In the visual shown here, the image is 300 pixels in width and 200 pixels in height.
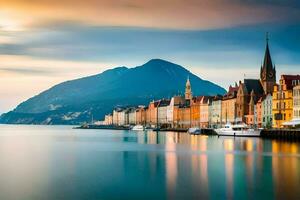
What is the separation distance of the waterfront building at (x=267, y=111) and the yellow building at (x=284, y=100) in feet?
17.3

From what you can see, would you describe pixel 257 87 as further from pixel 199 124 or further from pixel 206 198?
pixel 206 198

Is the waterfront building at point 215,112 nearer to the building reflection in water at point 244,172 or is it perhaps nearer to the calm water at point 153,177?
the building reflection in water at point 244,172

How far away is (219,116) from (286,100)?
55516mm

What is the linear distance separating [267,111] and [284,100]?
1306cm

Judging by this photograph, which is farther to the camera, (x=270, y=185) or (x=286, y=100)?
(x=286, y=100)

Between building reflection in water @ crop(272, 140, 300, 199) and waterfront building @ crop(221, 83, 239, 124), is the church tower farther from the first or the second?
building reflection in water @ crop(272, 140, 300, 199)

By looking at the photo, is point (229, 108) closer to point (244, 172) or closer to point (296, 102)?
point (296, 102)

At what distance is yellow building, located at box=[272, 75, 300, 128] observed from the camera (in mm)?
121731

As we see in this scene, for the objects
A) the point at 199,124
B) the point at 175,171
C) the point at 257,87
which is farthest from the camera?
the point at 199,124

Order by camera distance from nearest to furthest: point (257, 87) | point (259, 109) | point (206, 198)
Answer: point (206, 198)
point (259, 109)
point (257, 87)

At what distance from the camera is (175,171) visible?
1863 inches

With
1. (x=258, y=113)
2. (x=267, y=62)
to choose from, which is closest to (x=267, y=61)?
(x=267, y=62)

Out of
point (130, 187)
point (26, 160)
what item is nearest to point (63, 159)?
point (26, 160)

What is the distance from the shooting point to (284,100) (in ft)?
406
